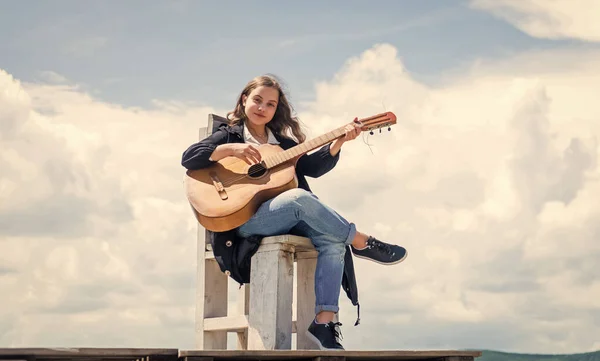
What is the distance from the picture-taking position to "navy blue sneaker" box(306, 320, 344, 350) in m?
6.05

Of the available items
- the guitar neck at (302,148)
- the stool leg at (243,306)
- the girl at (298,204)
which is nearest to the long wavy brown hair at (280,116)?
the girl at (298,204)

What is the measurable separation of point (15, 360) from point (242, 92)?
277 centimetres

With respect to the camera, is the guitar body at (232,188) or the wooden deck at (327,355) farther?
the guitar body at (232,188)

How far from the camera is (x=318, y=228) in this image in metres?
6.02

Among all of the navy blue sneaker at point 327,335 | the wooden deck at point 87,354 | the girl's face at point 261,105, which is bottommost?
the wooden deck at point 87,354

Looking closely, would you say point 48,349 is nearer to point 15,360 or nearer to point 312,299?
point 15,360

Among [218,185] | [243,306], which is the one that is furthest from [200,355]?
[243,306]

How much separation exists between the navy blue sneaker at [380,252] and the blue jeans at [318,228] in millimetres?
233

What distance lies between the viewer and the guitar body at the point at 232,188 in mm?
6121

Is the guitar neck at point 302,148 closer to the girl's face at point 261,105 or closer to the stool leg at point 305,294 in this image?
the girl's face at point 261,105

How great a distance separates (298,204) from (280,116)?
1.06 metres

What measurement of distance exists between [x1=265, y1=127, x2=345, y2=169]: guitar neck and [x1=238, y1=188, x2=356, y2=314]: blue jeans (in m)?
0.31

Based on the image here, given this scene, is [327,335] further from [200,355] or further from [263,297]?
[200,355]

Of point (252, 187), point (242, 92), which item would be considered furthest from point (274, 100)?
point (252, 187)
